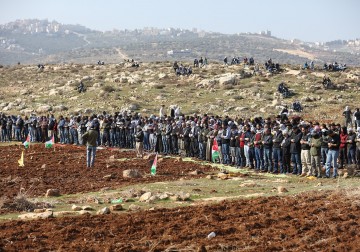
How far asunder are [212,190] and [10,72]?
7749cm

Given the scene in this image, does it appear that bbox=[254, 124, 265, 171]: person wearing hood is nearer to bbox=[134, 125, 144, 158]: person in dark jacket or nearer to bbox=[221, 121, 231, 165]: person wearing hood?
bbox=[221, 121, 231, 165]: person wearing hood

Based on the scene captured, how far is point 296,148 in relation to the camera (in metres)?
20.6

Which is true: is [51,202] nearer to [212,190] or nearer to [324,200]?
[212,190]

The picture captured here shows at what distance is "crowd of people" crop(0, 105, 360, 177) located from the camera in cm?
2028

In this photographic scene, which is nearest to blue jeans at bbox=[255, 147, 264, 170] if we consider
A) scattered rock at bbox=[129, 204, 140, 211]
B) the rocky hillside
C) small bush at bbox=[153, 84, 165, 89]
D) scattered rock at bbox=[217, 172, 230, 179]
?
scattered rock at bbox=[217, 172, 230, 179]

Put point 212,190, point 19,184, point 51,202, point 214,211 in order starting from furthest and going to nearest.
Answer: point 19,184
point 212,190
point 51,202
point 214,211

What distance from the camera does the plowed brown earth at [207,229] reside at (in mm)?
9891

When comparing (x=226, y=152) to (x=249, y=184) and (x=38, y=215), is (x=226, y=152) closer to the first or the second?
(x=249, y=184)

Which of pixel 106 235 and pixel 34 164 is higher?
pixel 106 235

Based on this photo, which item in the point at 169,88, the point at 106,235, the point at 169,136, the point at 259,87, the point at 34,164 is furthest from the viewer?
the point at 169,88

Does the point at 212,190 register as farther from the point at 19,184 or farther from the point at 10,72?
the point at 10,72

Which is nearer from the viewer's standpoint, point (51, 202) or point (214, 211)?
point (214, 211)

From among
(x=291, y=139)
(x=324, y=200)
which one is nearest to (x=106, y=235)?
(x=324, y=200)

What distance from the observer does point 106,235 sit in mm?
10820
